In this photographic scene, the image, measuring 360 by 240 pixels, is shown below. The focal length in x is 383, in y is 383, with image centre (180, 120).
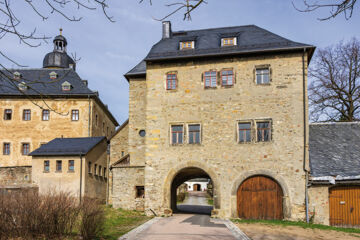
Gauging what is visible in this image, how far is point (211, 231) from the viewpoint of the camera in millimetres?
14352

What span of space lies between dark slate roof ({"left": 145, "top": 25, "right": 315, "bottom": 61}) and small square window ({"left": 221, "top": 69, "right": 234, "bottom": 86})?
3.31 ft

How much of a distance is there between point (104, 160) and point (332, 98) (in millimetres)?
17913

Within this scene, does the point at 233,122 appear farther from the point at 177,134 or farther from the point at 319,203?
the point at 319,203

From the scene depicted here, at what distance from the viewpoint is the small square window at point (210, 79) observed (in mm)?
20750

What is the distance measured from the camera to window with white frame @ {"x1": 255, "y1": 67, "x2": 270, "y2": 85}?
20.2 metres

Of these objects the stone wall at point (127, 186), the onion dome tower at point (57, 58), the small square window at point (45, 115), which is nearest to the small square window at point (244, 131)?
the stone wall at point (127, 186)

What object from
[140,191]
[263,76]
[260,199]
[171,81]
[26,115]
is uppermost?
[263,76]

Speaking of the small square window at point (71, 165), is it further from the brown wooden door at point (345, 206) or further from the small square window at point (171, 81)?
the brown wooden door at point (345, 206)

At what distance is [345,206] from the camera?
1848cm

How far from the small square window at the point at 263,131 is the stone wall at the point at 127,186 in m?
7.61

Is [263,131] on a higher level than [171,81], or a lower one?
lower

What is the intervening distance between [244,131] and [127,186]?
800 cm

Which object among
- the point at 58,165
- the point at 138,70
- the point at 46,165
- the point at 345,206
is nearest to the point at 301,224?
the point at 345,206

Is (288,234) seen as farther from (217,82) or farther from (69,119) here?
(69,119)
